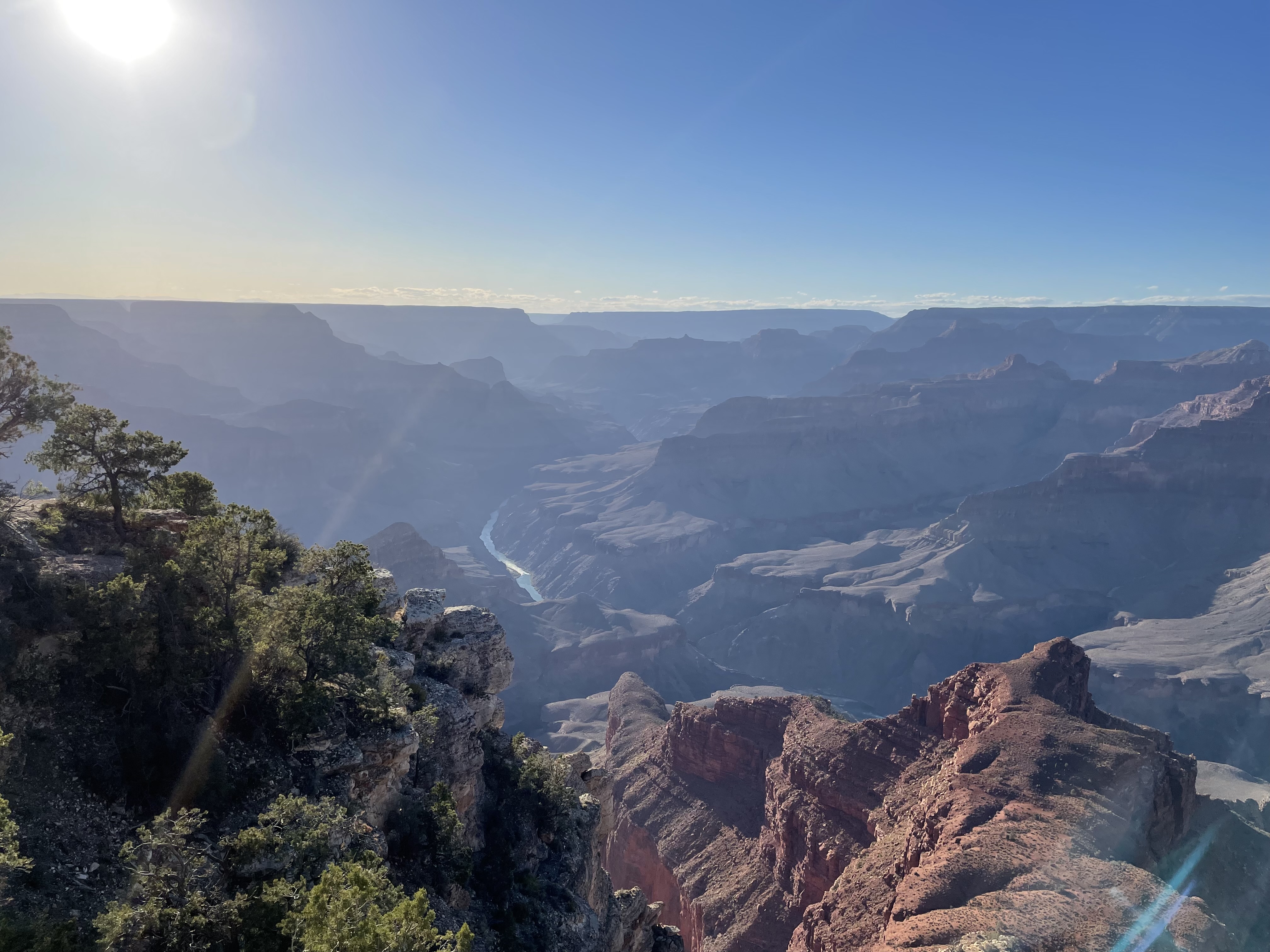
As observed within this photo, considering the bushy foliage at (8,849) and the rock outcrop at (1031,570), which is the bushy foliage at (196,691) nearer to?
the bushy foliage at (8,849)

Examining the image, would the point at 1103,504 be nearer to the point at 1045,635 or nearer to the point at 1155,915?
the point at 1045,635

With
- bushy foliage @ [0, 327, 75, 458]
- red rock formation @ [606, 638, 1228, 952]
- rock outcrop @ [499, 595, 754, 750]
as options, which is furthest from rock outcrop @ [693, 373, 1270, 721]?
bushy foliage @ [0, 327, 75, 458]

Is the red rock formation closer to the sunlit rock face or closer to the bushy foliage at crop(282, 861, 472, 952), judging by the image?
the bushy foliage at crop(282, 861, 472, 952)

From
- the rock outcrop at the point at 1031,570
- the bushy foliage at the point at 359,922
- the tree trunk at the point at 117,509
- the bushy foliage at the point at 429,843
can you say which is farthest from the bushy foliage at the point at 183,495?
the rock outcrop at the point at 1031,570

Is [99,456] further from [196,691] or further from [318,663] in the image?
[318,663]

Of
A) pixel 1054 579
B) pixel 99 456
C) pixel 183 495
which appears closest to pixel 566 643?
pixel 1054 579

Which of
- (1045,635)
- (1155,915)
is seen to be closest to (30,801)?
(1155,915)

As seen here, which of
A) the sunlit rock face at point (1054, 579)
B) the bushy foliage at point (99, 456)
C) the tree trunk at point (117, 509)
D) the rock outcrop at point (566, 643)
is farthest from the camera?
the sunlit rock face at point (1054, 579)
